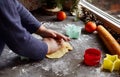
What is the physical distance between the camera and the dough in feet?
4.18

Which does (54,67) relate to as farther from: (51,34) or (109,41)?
(109,41)

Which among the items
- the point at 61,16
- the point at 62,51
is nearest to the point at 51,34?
the point at 62,51

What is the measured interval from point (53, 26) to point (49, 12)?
0.62 feet

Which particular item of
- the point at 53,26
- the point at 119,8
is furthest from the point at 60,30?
the point at 119,8

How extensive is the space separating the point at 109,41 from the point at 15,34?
495 mm

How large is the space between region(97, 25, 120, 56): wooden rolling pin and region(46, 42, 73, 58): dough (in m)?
0.18

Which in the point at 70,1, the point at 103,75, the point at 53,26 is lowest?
the point at 103,75

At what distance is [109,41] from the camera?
1341mm

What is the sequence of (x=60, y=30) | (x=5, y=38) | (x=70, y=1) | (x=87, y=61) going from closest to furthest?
(x=5, y=38) → (x=87, y=61) → (x=60, y=30) → (x=70, y=1)

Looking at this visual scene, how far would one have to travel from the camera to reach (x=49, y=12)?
1742 millimetres

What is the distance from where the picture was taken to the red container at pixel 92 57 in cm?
121

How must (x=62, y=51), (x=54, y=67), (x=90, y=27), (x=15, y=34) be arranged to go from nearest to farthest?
(x=15, y=34) → (x=54, y=67) → (x=62, y=51) → (x=90, y=27)

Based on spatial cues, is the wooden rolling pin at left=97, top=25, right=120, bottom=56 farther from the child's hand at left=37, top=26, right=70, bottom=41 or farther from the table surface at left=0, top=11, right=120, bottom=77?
the child's hand at left=37, top=26, right=70, bottom=41

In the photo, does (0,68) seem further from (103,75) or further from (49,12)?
(49,12)
